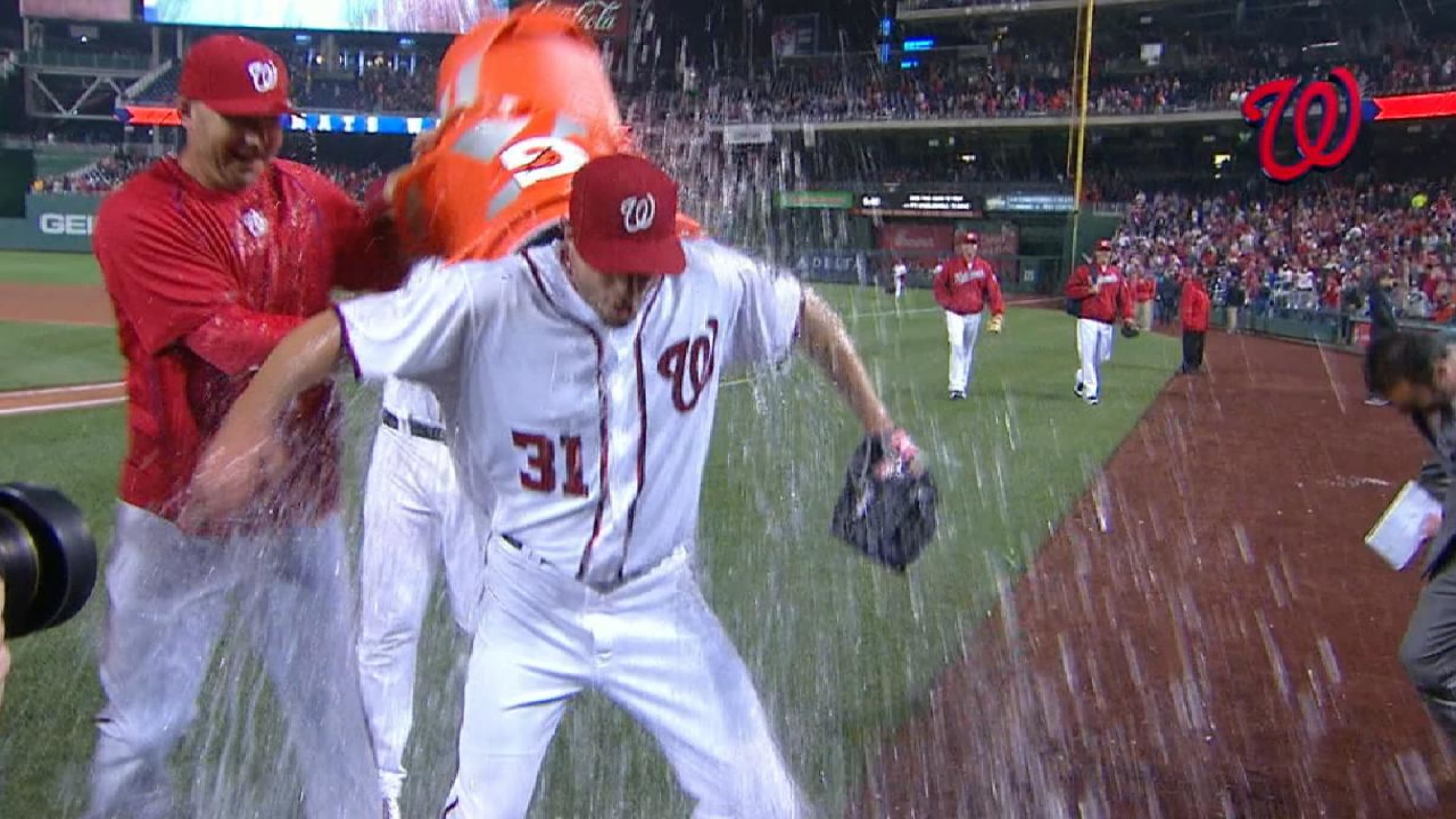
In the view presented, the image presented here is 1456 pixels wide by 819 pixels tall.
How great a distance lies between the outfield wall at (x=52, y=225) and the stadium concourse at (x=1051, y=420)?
138 mm

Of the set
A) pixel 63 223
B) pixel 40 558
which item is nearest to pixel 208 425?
pixel 40 558

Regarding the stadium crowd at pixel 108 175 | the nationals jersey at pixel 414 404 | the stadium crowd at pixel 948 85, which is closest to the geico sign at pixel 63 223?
the stadium crowd at pixel 108 175

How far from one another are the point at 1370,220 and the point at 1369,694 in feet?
98.0

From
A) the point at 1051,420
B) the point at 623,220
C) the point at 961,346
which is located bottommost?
the point at 1051,420

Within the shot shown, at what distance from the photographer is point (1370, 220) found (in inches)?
1212

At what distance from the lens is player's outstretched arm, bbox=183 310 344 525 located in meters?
2.27

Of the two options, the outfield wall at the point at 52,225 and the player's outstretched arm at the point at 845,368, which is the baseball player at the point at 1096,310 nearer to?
Answer: the player's outstretched arm at the point at 845,368

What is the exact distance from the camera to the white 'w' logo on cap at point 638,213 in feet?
7.39

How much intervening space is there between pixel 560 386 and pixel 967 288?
11.8 metres

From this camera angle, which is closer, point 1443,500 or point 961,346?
point 1443,500

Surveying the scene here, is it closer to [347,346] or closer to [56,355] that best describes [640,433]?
[347,346]

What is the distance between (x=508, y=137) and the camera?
3.12 meters

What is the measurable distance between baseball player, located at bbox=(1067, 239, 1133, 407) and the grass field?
21.3 inches

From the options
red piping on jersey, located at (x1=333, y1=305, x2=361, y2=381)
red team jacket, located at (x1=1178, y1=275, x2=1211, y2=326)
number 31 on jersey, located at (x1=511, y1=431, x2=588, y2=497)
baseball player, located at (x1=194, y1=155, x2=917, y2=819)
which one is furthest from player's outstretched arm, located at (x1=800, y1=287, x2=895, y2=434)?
red team jacket, located at (x1=1178, y1=275, x2=1211, y2=326)
